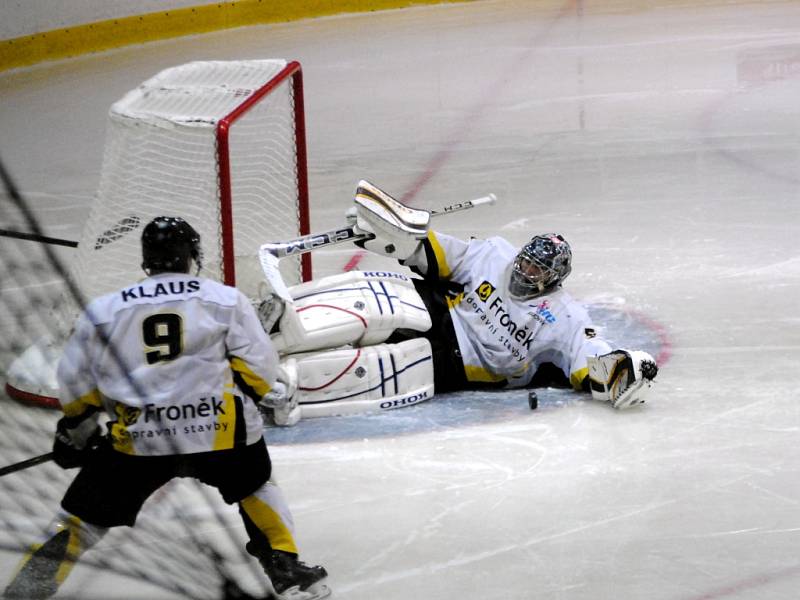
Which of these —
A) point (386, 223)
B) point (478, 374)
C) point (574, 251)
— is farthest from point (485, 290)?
point (574, 251)

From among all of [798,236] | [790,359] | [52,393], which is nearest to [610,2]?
[798,236]

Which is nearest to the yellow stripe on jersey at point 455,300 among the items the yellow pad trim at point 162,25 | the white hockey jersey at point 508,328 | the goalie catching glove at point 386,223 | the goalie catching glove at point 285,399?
the white hockey jersey at point 508,328

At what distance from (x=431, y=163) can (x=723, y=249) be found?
204 centimetres

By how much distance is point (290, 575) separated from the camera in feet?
10.3

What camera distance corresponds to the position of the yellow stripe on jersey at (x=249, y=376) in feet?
9.89

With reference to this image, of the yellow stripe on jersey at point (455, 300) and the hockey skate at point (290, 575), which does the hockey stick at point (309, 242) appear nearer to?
the yellow stripe on jersey at point (455, 300)

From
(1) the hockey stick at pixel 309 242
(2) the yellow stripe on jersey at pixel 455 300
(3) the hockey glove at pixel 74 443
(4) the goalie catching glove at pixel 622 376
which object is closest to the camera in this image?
(3) the hockey glove at pixel 74 443

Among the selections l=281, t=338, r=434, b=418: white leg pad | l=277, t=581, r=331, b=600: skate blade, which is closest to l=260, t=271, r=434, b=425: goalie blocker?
l=281, t=338, r=434, b=418: white leg pad

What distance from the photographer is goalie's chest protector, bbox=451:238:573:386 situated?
15.0ft

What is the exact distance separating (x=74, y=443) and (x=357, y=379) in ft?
4.89

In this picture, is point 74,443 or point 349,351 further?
point 349,351

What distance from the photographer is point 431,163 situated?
761cm

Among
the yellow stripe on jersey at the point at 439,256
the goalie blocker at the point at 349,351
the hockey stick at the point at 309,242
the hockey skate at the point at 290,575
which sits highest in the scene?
the hockey stick at the point at 309,242

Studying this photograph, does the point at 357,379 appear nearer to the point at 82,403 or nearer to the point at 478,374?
the point at 478,374
